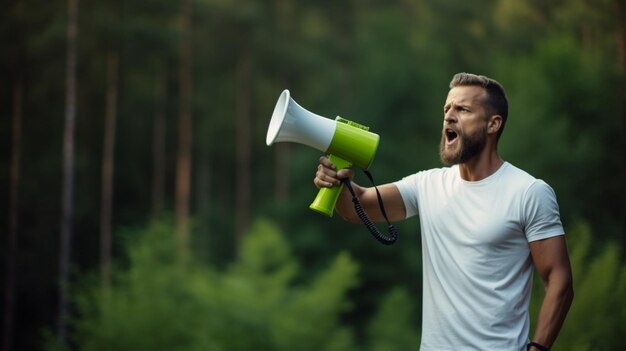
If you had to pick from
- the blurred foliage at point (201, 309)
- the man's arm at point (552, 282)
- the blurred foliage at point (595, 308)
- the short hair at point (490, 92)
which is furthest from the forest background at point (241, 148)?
the man's arm at point (552, 282)

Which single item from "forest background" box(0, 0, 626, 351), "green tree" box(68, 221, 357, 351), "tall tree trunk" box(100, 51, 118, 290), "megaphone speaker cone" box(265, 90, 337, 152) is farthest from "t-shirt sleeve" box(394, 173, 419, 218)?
"tall tree trunk" box(100, 51, 118, 290)

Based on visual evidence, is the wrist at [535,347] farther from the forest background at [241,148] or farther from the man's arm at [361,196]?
the forest background at [241,148]

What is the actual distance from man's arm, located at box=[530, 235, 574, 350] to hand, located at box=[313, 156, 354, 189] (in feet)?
2.13

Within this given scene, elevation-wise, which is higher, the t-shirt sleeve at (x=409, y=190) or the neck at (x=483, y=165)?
the neck at (x=483, y=165)

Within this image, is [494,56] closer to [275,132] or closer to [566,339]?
[566,339]

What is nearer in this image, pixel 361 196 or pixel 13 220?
pixel 361 196

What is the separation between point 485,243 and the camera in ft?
7.10

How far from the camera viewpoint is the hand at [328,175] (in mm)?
2492

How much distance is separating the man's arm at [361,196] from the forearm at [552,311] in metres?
0.56

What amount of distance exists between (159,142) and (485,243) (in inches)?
910

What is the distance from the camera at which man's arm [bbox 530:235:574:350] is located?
2.13 m

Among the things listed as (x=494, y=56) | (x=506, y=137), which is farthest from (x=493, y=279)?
(x=494, y=56)

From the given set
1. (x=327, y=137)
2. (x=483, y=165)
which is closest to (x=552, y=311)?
(x=483, y=165)

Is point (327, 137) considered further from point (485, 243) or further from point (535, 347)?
point (535, 347)
